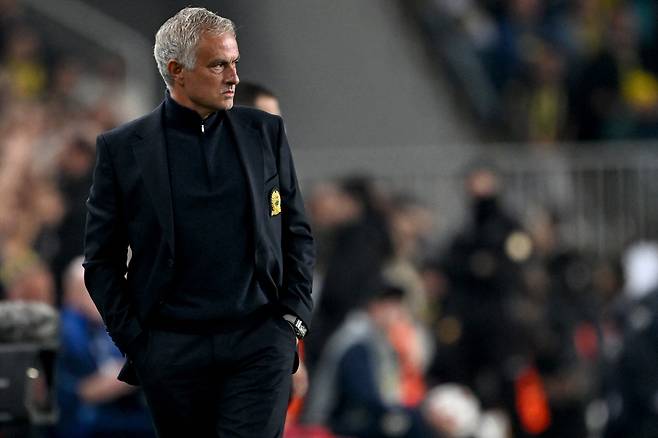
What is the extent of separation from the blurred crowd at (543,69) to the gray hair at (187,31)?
11672mm

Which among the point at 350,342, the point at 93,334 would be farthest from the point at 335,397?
the point at 93,334

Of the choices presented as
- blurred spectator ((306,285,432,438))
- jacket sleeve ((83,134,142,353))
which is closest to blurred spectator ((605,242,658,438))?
blurred spectator ((306,285,432,438))

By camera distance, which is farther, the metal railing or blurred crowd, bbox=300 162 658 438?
the metal railing

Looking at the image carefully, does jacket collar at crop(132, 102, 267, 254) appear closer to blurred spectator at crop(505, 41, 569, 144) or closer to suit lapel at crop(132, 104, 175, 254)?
suit lapel at crop(132, 104, 175, 254)

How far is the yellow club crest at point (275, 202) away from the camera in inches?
243

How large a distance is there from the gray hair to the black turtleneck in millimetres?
186

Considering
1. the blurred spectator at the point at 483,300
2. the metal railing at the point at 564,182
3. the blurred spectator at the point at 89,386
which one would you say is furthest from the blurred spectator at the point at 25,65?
the blurred spectator at the point at 89,386

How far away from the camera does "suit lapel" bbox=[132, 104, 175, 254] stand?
19.7 feet

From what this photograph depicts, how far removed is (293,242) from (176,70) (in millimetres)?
729

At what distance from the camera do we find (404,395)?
1259cm

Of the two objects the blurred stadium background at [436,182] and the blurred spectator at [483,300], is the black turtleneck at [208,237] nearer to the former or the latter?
the blurred stadium background at [436,182]

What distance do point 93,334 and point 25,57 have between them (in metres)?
6.04

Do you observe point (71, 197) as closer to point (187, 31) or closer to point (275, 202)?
point (275, 202)

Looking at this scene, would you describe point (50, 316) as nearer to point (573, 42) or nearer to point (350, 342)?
point (350, 342)
